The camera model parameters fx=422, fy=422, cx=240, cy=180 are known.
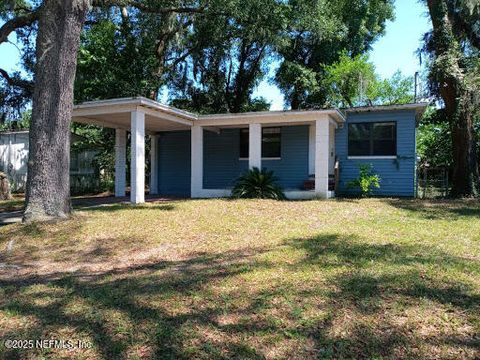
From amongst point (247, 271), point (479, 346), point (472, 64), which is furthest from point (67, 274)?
point (472, 64)

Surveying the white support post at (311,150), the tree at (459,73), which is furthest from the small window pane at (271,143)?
the tree at (459,73)

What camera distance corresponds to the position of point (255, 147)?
555 inches

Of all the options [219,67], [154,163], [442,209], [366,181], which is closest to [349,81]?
[219,67]

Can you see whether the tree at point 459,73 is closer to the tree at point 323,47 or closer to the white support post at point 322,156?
the white support post at point 322,156

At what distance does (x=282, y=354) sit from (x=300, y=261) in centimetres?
225

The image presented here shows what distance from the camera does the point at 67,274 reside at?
5.29m

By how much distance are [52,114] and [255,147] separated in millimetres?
7278

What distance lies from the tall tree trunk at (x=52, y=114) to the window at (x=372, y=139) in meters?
9.88

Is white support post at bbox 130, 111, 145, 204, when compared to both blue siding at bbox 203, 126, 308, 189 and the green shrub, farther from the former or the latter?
the green shrub

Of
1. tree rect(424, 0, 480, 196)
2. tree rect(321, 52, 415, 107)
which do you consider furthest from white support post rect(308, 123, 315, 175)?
tree rect(321, 52, 415, 107)

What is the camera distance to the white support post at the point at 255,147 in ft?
46.0

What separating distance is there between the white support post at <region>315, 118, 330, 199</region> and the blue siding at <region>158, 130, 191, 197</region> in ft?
20.0

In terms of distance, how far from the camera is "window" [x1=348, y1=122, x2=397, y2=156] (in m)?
14.4

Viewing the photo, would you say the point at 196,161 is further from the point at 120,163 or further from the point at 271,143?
the point at 271,143
